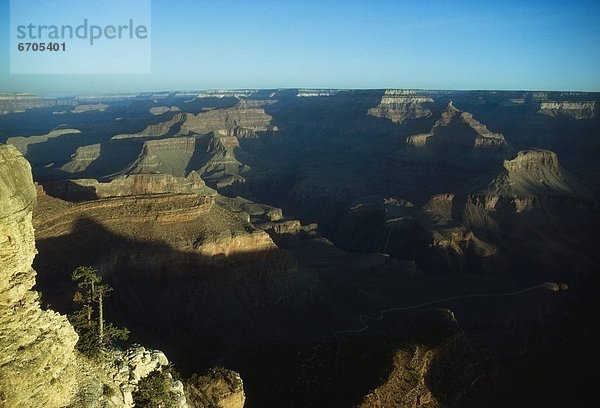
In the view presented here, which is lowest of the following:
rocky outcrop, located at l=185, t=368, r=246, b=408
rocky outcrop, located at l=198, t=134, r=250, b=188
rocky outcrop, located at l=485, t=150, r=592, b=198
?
rocky outcrop, located at l=198, t=134, r=250, b=188

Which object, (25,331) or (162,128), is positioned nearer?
(25,331)

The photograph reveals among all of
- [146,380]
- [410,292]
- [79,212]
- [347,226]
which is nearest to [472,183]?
[347,226]

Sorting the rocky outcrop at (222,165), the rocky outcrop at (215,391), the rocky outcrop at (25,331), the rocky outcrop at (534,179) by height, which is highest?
the rocky outcrop at (25,331)

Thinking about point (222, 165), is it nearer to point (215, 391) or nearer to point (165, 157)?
point (165, 157)

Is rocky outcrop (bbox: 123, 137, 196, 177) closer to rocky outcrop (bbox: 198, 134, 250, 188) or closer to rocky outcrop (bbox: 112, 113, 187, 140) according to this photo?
→ rocky outcrop (bbox: 198, 134, 250, 188)

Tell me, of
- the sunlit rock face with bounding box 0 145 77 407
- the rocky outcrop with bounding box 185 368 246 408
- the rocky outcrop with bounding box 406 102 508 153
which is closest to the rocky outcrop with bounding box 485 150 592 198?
the rocky outcrop with bounding box 406 102 508 153

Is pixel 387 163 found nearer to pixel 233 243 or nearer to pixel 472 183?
pixel 472 183

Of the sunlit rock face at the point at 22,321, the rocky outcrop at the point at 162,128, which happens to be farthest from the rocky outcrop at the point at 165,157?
the sunlit rock face at the point at 22,321

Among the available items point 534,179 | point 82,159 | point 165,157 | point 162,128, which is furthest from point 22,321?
point 162,128

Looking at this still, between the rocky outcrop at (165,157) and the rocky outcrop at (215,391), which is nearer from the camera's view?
the rocky outcrop at (215,391)

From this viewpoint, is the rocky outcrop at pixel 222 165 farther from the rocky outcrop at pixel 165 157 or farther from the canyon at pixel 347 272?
the rocky outcrop at pixel 165 157

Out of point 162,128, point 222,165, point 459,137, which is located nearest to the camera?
point 222,165
